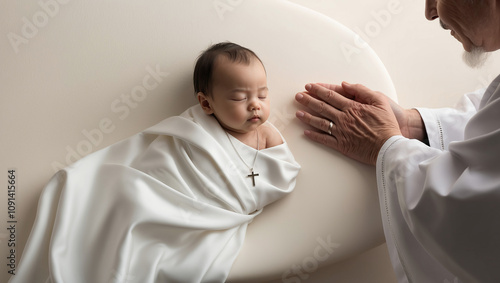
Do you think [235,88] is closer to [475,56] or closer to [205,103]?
[205,103]

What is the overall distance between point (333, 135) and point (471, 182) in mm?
716

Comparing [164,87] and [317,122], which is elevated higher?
[164,87]

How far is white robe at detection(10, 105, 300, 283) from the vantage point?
5.28ft

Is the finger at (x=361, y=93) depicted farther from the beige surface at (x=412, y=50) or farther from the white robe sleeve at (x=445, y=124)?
the beige surface at (x=412, y=50)

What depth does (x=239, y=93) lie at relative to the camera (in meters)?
1.80

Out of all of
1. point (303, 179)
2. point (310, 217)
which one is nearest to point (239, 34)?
point (303, 179)

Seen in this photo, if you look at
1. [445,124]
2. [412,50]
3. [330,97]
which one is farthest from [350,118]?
[412,50]

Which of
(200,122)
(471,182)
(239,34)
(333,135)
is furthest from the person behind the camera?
(239,34)

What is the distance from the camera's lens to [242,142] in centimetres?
188

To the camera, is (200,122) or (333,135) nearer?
(200,122)

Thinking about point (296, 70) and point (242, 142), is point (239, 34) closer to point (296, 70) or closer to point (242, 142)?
point (296, 70)

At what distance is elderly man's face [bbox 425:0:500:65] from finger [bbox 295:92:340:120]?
0.55 m

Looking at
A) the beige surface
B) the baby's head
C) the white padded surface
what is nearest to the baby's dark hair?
the baby's head

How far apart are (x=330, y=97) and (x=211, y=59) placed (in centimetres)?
55
